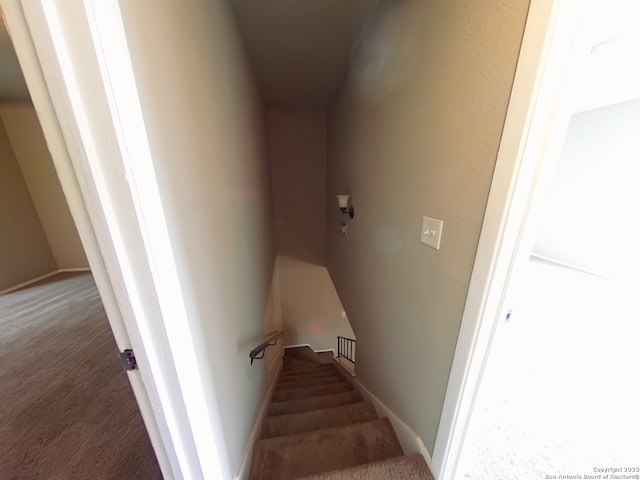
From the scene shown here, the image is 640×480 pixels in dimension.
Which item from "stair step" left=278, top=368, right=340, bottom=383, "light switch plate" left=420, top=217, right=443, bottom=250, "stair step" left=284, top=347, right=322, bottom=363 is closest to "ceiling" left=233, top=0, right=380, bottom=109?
"light switch plate" left=420, top=217, right=443, bottom=250

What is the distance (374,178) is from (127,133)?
1346mm

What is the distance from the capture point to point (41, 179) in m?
3.44

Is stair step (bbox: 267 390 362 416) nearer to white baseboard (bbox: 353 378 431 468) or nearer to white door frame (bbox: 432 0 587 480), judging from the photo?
white baseboard (bbox: 353 378 431 468)

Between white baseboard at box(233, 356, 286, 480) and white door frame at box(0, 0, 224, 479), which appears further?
white baseboard at box(233, 356, 286, 480)

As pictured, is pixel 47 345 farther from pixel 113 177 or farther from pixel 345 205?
pixel 345 205

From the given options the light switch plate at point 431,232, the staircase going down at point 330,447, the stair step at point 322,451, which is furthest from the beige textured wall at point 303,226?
the light switch plate at point 431,232

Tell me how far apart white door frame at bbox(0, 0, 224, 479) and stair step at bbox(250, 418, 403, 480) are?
84cm

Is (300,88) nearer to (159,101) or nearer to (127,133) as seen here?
(159,101)

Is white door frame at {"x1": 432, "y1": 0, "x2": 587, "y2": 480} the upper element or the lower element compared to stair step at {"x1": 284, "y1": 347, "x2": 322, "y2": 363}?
upper

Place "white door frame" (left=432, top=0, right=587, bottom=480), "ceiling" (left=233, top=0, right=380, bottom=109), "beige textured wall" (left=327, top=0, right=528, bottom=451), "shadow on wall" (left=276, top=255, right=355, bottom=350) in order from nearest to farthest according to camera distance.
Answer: "white door frame" (left=432, top=0, right=587, bottom=480), "beige textured wall" (left=327, top=0, right=528, bottom=451), "ceiling" (left=233, top=0, right=380, bottom=109), "shadow on wall" (left=276, top=255, right=355, bottom=350)

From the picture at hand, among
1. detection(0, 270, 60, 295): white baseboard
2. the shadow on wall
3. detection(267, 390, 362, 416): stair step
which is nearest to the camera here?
detection(267, 390, 362, 416): stair step

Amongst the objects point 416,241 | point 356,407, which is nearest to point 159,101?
point 416,241

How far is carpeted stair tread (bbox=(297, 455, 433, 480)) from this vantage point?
99 cm

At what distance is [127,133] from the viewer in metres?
0.43
